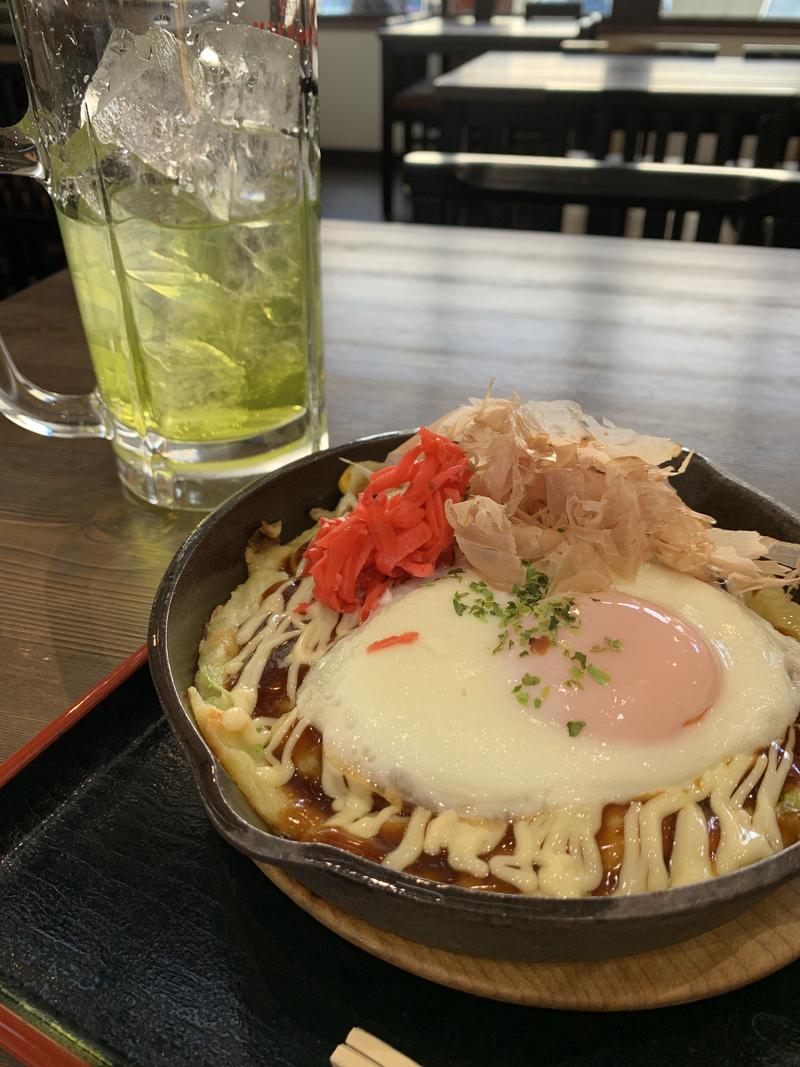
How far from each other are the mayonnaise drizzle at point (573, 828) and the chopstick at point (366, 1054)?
0.52 ft

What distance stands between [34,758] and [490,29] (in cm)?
798

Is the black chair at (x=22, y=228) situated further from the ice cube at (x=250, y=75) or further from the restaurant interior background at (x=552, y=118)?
the ice cube at (x=250, y=75)

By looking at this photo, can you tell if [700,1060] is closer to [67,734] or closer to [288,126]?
[67,734]

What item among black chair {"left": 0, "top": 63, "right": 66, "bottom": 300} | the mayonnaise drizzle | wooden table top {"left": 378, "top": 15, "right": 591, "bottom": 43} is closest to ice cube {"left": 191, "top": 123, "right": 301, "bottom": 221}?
the mayonnaise drizzle

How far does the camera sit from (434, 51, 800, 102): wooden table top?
15.4ft

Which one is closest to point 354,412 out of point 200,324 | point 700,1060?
point 200,324

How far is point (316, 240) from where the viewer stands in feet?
5.24

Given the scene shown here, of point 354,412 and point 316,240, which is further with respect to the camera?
point 354,412

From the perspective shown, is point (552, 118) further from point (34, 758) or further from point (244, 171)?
point (34, 758)

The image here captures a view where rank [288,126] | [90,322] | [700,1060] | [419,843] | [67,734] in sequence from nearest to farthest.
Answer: [700,1060] < [419,843] < [67,734] < [288,126] < [90,322]

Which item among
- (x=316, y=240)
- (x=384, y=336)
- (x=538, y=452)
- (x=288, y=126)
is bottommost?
(x=384, y=336)

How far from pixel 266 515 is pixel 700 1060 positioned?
90 cm

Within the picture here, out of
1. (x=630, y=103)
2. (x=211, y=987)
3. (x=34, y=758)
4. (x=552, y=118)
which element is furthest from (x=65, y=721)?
(x=552, y=118)

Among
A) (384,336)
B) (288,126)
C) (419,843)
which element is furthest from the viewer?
(384,336)
